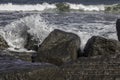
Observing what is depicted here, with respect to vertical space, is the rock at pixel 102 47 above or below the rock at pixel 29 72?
below

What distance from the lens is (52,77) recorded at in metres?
4.02

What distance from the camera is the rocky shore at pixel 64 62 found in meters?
3.97

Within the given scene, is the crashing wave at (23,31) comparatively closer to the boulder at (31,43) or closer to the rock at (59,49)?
the boulder at (31,43)

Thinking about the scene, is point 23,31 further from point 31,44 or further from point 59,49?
point 59,49

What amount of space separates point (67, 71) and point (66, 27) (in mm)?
10923

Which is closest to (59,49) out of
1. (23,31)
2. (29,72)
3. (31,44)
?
(31,44)

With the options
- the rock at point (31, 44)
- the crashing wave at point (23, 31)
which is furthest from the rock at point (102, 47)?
the crashing wave at point (23, 31)

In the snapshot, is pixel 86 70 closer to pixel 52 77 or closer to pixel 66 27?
pixel 52 77

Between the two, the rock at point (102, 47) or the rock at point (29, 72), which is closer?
the rock at point (29, 72)

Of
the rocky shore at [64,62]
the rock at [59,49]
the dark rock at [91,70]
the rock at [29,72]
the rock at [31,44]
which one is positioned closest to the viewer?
the rock at [29,72]

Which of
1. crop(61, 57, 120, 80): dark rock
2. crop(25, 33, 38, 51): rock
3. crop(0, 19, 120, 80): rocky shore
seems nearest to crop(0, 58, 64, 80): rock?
crop(0, 19, 120, 80): rocky shore

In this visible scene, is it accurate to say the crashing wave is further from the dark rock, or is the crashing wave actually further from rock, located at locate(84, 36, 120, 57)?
the dark rock

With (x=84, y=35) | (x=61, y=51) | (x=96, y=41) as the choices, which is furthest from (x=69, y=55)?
(x=84, y=35)

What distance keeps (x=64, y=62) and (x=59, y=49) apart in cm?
115
